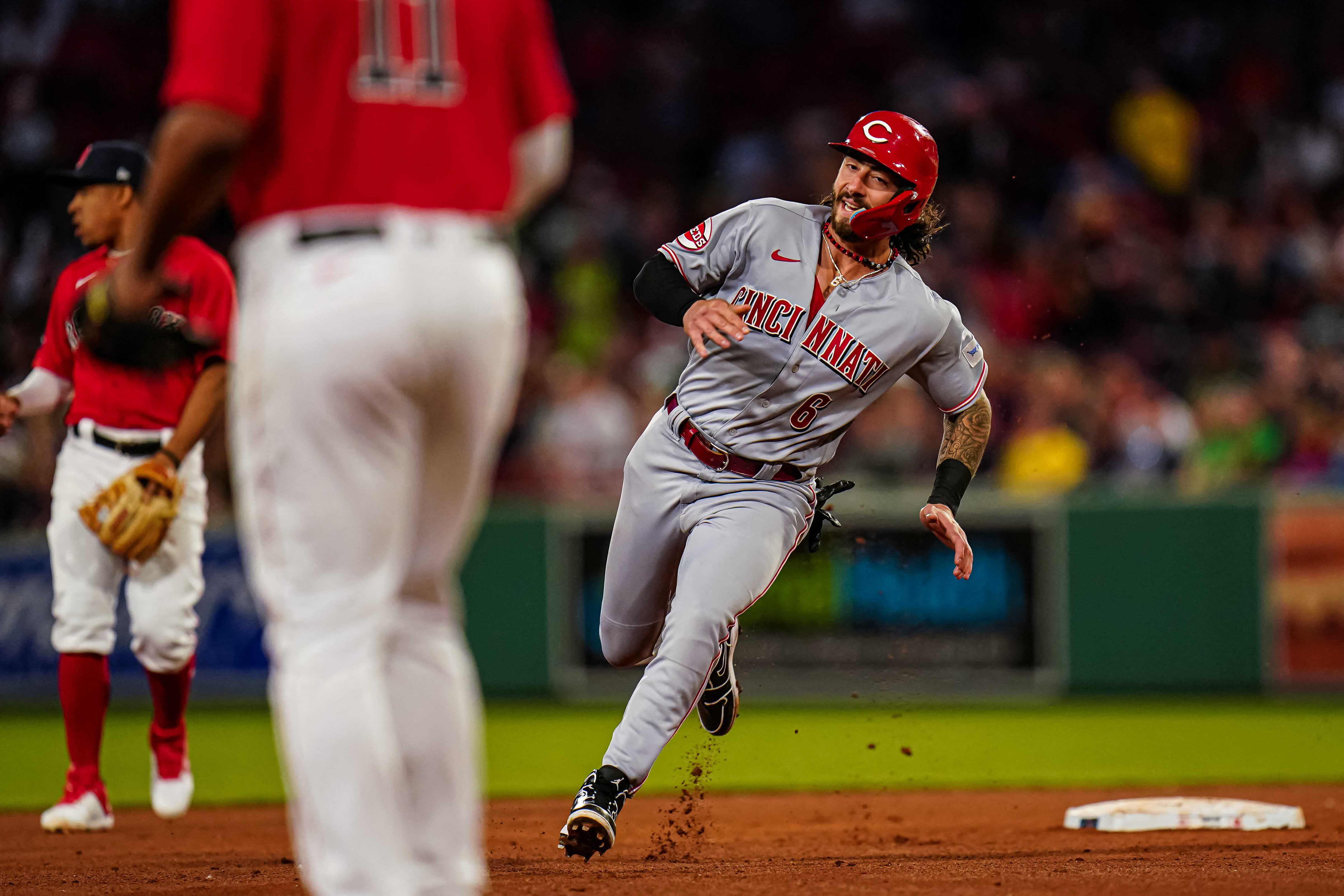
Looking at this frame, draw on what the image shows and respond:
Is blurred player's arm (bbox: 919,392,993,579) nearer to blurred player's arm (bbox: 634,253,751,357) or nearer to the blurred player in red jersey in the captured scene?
blurred player's arm (bbox: 634,253,751,357)

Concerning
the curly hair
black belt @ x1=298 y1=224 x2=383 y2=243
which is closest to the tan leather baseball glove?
the curly hair

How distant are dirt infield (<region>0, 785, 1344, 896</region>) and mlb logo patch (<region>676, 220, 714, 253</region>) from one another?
6.38 feet

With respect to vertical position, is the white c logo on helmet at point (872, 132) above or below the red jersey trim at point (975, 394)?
above

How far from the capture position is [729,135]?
55.8 ft

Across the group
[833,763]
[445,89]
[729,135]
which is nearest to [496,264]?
[445,89]

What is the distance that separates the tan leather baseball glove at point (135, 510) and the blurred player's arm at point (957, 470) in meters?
2.61

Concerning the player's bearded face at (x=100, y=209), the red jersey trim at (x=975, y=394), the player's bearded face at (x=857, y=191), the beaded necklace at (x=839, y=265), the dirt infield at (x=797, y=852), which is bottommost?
the dirt infield at (x=797, y=852)

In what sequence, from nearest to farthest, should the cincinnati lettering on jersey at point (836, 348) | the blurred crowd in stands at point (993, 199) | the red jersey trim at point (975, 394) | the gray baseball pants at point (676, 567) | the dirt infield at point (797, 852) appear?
the dirt infield at point (797, 852), the gray baseball pants at point (676, 567), the cincinnati lettering on jersey at point (836, 348), the red jersey trim at point (975, 394), the blurred crowd in stands at point (993, 199)

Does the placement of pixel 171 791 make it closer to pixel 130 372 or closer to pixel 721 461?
pixel 130 372

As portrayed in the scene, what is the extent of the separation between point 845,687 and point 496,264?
908 cm

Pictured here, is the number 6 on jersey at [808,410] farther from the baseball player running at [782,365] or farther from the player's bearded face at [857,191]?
A: the player's bearded face at [857,191]

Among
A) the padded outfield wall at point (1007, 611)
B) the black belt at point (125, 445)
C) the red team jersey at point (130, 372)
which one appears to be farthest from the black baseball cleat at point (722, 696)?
the padded outfield wall at point (1007, 611)

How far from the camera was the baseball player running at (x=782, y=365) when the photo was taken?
17.2 feet

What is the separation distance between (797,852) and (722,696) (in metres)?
0.61
